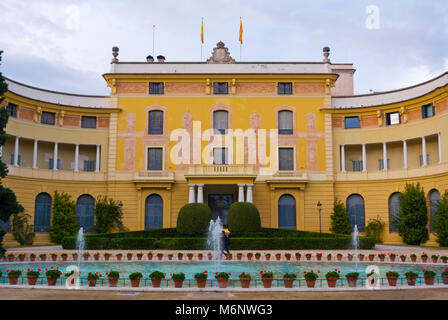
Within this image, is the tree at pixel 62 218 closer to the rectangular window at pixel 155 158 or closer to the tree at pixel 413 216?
the rectangular window at pixel 155 158

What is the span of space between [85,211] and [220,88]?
1744 cm

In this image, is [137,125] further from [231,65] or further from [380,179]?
[380,179]

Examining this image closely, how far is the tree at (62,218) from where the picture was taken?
3966 centimetres

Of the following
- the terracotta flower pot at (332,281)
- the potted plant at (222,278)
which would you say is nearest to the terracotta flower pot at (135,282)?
the potted plant at (222,278)

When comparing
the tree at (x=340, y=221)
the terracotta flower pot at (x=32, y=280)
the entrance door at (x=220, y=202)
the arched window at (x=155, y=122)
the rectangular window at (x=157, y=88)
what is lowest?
the terracotta flower pot at (x=32, y=280)

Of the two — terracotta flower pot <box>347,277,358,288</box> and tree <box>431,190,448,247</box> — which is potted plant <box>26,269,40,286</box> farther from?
tree <box>431,190,448,247</box>

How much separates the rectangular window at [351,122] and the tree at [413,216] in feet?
28.2

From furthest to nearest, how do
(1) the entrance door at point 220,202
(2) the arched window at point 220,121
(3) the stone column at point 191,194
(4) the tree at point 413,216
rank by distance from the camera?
(2) the arched window at point 220,121
(1) the entrance door at point 220,202
(3) the stone column at point 191,194
(4) the tree at point 413,216

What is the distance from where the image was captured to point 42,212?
40.9 meters

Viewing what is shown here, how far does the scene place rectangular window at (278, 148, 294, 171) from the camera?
43.3 metres

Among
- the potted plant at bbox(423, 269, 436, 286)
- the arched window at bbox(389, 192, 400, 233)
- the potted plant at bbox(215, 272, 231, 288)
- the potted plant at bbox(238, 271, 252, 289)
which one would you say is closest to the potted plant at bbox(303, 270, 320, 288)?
the potted plant at bbox(238, 271, 252, 289)

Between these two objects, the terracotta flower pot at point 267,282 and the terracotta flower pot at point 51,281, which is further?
the terracotta flower pot at point 51,281

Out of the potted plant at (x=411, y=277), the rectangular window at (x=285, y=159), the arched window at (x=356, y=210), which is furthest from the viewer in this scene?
the rectangular window at (x=285, y=159)

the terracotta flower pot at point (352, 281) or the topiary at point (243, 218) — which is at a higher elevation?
the topiary at point (243, 218)
